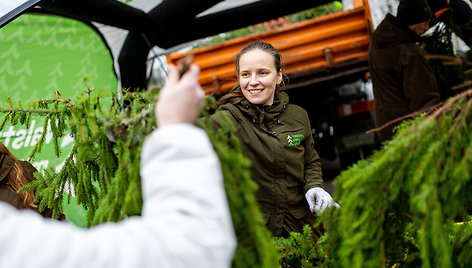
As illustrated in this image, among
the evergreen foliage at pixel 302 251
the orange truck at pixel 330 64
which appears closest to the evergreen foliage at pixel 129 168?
the evergreen foliage at pixel 302 251

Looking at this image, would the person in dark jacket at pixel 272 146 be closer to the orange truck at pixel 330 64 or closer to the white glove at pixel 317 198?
the white glove at pixel 317 198

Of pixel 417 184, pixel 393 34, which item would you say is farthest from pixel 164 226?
pixel 393 34

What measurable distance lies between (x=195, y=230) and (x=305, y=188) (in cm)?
171

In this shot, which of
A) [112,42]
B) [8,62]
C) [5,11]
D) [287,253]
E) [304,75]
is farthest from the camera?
[304,75]

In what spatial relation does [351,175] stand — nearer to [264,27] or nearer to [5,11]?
[5,11]

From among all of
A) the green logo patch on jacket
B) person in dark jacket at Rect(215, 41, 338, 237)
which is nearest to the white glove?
person in dark jacket at Rect(215, 41, 338, 237)

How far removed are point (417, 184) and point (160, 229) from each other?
82cm

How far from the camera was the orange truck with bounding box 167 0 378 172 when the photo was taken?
5.49m

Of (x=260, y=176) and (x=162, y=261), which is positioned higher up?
(x=162, y=261)

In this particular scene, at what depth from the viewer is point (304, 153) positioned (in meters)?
→ 2.60

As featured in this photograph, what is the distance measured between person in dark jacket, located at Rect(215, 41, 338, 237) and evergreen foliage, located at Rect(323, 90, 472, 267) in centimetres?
99

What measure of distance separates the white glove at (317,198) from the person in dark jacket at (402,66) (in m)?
1.51

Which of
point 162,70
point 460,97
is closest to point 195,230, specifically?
point 460,97

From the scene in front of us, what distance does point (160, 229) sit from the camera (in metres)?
0.88
